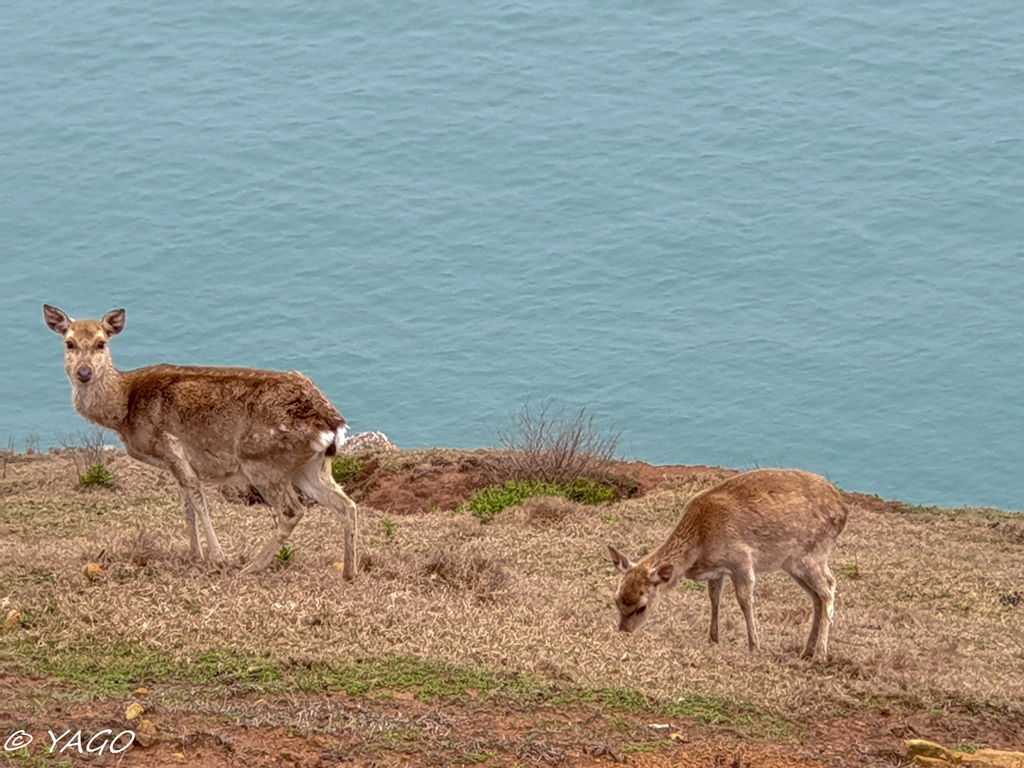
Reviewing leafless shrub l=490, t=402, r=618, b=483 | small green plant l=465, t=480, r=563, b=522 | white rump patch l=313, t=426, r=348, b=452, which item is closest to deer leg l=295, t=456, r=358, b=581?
white rump patch l=313, t=426, r=348, b=452

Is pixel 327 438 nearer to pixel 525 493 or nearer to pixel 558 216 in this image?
pixel 525 493

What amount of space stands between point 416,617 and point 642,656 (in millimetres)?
1593

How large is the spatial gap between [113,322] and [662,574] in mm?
4811

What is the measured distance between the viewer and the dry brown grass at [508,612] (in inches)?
457

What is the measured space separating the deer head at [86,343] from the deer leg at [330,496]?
68.2 inches

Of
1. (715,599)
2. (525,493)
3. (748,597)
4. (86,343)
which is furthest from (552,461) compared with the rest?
(86,343)

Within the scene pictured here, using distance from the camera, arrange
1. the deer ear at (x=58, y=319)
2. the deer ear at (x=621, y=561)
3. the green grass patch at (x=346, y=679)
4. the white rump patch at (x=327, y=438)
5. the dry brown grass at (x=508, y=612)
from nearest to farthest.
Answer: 1. the green grass patch at (x=346, y=679)
2. the dry brown grass at (x=508, y=612)
3. the white rump patch at (x=327, y=438)
4. the deer ear at (x=621, y=561)
5. the deer ear at (x=58, y=319)

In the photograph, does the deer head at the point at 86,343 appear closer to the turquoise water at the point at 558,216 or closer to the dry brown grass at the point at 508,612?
the dry brown grass at the point at 508,612

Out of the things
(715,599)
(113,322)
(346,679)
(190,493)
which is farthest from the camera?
(113,322)

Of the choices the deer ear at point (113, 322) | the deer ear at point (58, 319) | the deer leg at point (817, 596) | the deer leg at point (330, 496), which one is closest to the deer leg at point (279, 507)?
the deer leg at point (330, 496)

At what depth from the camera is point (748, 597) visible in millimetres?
13086

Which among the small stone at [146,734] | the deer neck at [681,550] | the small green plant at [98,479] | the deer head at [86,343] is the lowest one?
the small green plant at [98,479]

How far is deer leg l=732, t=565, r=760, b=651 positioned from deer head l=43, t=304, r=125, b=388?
5048 mm

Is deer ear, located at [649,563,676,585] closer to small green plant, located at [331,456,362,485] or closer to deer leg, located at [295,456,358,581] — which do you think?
deer leg, located at [295,456,358,581]
